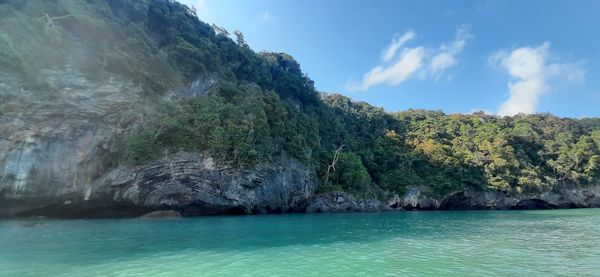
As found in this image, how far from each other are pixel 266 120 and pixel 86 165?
675 inches

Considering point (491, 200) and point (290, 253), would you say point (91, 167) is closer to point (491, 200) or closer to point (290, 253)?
point (290, 253)

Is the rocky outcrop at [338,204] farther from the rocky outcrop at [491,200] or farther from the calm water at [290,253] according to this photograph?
the calm water at [290,253]

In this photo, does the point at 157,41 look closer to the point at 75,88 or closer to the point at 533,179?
the point at 75,88

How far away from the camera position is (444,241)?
1639cm

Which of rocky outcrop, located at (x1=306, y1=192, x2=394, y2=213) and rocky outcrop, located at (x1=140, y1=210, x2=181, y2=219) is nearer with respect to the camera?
rocky outcrop, located at (x1=140, y1=210, x2=181, y2=219)

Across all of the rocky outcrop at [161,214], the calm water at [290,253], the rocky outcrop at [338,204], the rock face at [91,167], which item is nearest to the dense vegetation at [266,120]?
the rock face at [91,167]

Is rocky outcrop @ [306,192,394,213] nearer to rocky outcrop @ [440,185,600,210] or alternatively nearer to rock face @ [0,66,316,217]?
rock face @ [0,66,316,217]

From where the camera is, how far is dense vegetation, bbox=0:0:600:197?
2806cm

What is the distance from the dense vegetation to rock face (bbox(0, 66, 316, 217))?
3.96ft

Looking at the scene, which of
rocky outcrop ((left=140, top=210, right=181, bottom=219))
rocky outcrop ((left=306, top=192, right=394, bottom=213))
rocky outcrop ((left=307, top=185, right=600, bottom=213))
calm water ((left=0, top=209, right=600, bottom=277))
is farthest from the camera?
rocky outcrop ((left=307, top=185, right=600, bottom=213))

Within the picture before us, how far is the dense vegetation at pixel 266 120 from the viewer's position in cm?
2806

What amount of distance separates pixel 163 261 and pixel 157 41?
113 feet

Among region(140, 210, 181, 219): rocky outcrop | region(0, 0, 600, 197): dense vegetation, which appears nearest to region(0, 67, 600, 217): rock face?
region(140, 210, 181, 219): rocky outcrop

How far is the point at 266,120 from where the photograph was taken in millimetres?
37312
